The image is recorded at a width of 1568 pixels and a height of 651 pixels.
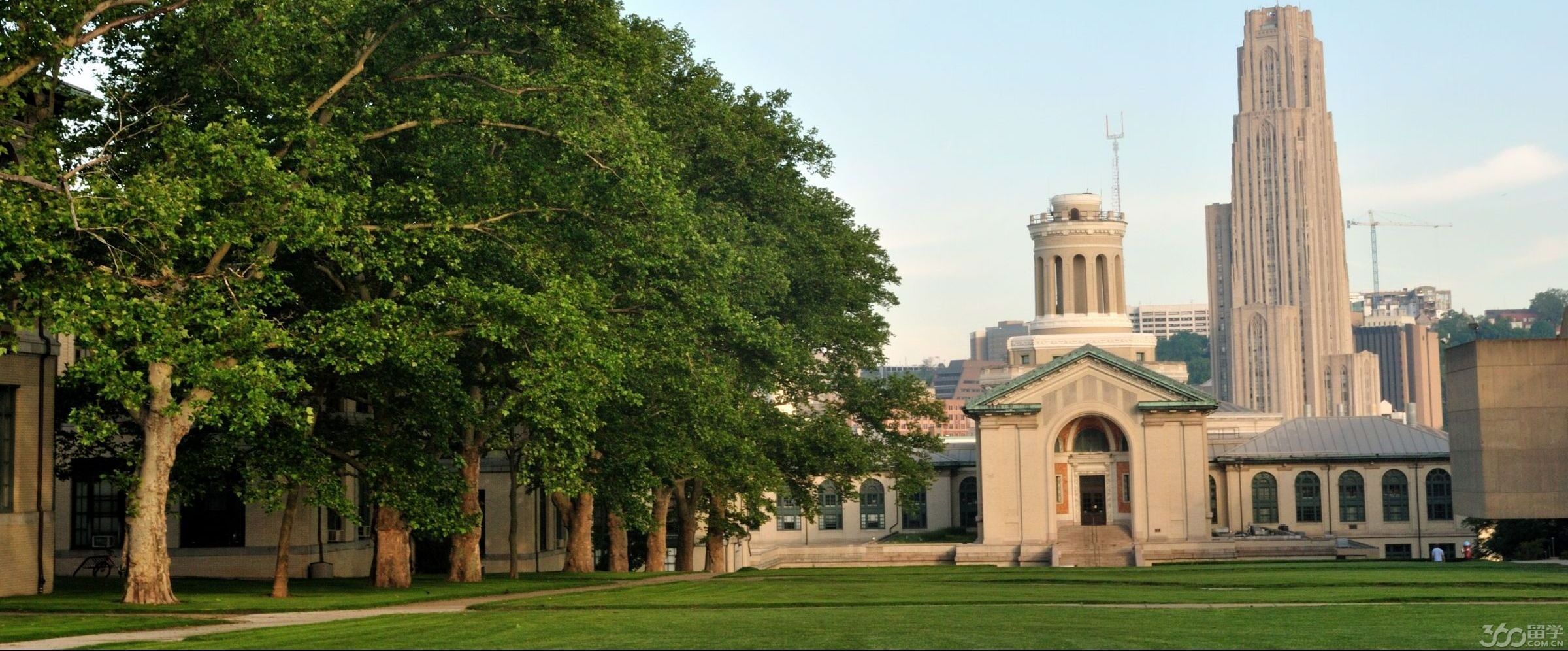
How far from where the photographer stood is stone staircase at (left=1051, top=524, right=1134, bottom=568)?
76.0 m

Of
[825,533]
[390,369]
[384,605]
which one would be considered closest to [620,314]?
[390,369]

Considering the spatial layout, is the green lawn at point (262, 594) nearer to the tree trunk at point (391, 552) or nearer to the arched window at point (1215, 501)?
the tree trunk at point (391, 552)

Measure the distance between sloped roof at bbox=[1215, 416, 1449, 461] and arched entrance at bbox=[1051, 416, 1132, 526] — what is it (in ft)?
27.1

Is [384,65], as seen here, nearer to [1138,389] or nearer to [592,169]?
[592,169]

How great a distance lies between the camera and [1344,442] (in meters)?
92.0

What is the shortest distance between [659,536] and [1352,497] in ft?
150

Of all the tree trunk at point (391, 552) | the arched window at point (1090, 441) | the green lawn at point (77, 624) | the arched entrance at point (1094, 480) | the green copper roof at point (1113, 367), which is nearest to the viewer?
the green lawn at point (77, 624)

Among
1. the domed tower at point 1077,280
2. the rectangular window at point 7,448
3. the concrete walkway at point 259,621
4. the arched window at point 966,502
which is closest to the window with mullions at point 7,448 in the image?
the rectangular window at point 7,448

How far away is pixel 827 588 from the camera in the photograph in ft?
124

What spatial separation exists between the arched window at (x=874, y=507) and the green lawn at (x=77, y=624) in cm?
7010

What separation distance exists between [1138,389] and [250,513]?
154 feet

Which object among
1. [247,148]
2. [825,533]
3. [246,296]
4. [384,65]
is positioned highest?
[384,65]

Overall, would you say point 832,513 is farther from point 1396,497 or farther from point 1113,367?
point 1396,497

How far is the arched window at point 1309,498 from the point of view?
297ft
